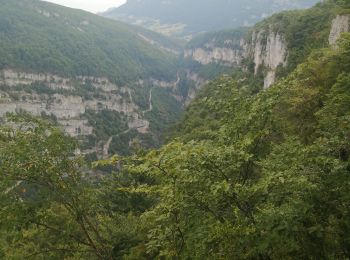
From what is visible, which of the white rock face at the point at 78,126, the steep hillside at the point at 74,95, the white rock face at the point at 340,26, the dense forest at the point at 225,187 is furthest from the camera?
the white rock face at the point at 78,126

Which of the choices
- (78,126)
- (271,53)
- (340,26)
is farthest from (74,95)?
(340,26)

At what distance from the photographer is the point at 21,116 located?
42.4ft

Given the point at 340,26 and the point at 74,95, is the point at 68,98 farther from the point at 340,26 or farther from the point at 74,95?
the point at 340,26

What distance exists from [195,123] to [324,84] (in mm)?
49892

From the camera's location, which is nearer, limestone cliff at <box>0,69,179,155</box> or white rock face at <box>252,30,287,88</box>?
white rock face at <box>252,30,287,88</box>

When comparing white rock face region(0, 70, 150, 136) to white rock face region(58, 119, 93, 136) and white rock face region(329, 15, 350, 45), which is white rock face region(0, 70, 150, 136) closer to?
white rock face region(58, 119, 93, 136)

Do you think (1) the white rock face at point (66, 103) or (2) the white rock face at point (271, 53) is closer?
(2) the white rock face at point (271, 53)

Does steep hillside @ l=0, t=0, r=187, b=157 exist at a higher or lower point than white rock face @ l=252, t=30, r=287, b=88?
lower

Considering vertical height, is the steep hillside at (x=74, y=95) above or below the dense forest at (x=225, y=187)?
below

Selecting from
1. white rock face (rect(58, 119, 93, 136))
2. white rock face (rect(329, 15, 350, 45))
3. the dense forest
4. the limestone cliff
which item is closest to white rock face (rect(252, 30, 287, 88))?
white rock face (rect(329, 15, 350, 45))

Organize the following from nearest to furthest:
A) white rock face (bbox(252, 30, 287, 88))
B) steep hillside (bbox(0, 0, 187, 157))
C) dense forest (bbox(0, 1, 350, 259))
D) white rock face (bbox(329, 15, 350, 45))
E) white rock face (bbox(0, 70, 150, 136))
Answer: dense forest (bbox(0, 1, 350, 259)), white rock face (bbox(329, 15, 350, 45)), white rock face (bbox(252, 30, 287, 88)), white rock face (bbox(0, 70, 150, 136)), steep hillside (bbox(0, 0, 187, 157))

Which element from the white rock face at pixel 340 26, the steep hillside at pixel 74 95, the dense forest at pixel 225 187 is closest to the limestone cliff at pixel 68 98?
the steep hillside at pixel 74 95

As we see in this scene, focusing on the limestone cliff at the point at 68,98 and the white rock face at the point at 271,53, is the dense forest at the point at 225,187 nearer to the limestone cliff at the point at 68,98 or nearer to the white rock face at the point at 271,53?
the white rock face at the point at 271,53

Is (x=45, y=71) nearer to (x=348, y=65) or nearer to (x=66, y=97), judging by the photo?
(x=66, y=97)
